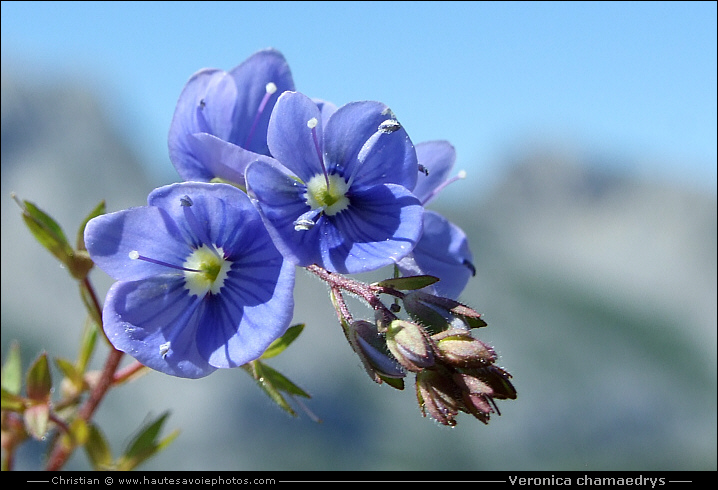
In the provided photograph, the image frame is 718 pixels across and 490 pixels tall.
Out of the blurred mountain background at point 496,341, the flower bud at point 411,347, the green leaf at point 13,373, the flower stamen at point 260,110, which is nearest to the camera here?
the flower bud at point 411,347

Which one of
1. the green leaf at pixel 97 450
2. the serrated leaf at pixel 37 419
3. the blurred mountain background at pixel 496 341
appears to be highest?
the serrated leaf at pixel 37 419

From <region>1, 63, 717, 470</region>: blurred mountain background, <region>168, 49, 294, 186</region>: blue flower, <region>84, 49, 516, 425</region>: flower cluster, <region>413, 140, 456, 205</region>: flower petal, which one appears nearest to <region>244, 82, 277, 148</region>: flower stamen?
<region>168, 49, 294, 186</region>: blue flower

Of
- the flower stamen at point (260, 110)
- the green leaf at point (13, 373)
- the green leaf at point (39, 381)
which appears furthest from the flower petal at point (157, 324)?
the green leaf at point (13, 373)

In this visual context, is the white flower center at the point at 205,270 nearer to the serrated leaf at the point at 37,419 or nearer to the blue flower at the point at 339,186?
the blue flower at the point at 339,186

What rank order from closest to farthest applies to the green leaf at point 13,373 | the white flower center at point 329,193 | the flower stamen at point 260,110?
1. the white flower center at point 329,193
2. the flower stamen at point 260,110
3. the green leaf at point 13,373

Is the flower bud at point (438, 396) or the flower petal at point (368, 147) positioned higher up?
the flower petal at point (368, 147)
